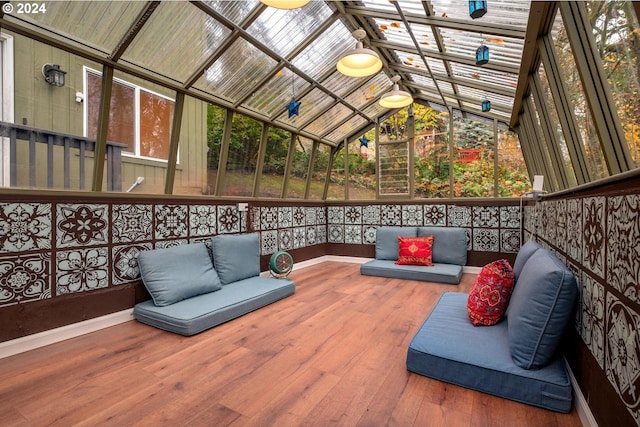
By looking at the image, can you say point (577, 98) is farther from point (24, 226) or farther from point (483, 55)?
point (24, 226)

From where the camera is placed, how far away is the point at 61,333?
2.55 m

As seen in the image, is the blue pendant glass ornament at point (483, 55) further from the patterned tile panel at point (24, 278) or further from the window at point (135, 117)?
the patterned tile panel at point (24, 278)

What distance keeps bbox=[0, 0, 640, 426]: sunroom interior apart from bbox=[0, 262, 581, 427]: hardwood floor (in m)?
0.46

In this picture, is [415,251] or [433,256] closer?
[415,251]

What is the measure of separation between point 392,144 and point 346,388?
509 centimetres

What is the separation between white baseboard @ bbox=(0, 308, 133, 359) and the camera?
2301 millimetres

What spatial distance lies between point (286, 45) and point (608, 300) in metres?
3.79

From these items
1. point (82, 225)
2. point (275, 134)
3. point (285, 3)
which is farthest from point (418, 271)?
point (82, 225)

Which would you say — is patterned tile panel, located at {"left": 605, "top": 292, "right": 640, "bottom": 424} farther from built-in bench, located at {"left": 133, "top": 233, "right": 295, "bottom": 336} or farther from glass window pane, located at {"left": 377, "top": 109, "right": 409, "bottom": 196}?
glass window pane, located at {"left": 377, "top": 109, "right": 409, "bottom": 196}

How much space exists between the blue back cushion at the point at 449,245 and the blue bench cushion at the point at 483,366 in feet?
9.47

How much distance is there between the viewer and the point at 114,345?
2.45 m

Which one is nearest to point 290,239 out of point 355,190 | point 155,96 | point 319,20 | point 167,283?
point 355,190

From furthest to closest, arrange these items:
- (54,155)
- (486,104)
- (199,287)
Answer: (486,104) < (199,287) < (54,155)

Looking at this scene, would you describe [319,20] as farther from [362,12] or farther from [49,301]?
[49,301]
